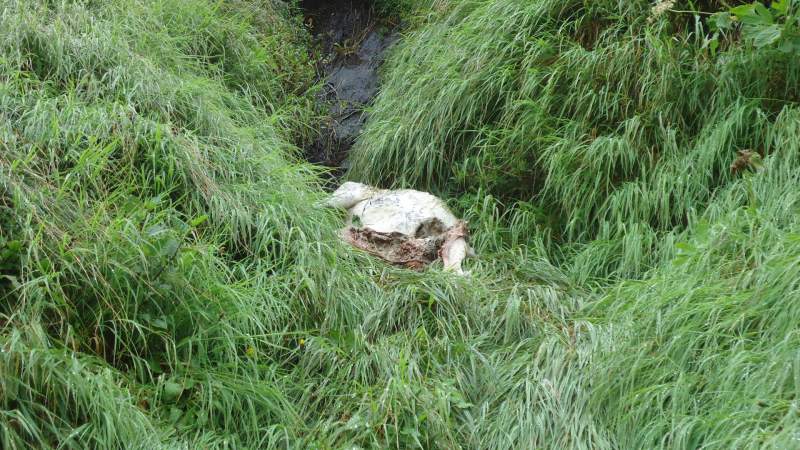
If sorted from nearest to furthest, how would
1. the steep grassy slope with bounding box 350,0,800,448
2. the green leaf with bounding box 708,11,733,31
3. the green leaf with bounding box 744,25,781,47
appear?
the steep grassy slope with bounding box 350,0,800,448 → the green leaf with bounding box 744,25,781,47 → the green leaf with bounding box 708,11,733,31

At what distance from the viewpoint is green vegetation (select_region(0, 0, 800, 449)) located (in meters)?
3.13

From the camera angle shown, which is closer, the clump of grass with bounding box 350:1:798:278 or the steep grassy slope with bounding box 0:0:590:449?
the steep grassy slope with bounding box 0:0:590:449

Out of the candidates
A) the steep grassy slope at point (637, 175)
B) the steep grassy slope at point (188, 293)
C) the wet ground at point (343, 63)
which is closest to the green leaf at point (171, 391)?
the steep grassy slope at point (188, 293)

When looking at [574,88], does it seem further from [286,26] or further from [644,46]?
[286,26]

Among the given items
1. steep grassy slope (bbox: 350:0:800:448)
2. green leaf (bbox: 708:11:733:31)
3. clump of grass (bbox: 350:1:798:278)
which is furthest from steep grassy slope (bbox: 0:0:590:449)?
green leaf (bbox: 708:11:733:31)

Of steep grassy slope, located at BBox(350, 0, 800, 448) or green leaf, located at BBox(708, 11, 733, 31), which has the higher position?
green leaf, located at BBox(708, 11, 733, 31)

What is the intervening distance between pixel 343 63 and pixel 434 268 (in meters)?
3.03

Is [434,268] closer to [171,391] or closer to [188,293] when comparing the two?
[188,293]

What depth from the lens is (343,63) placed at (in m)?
7.04

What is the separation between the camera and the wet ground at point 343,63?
20.7ft

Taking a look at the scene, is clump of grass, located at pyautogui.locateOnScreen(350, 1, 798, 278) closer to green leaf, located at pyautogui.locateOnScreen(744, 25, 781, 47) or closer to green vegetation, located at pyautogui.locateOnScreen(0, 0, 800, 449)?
green vegetation, located at pyautogui.locateOnScreen(0, 0, 800, 449)

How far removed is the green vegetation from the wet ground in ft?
0.91

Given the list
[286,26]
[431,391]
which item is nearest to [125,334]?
[431,391]

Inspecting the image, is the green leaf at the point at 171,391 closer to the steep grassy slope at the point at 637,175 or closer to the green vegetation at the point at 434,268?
the green vegetation at the point at 434,268
